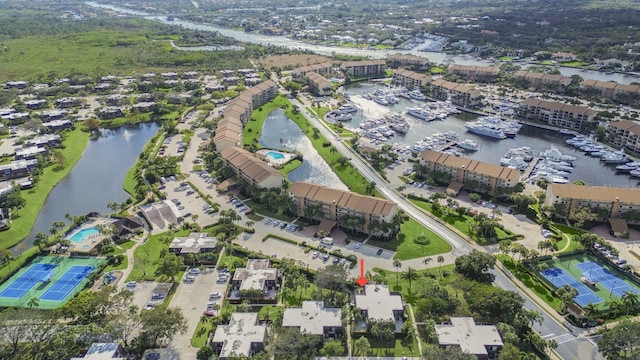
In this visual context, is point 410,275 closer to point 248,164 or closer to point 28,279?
point 248,164

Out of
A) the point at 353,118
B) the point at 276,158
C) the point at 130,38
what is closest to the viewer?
the point at 276,158

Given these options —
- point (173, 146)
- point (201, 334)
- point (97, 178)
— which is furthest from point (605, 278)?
point (97, 178)

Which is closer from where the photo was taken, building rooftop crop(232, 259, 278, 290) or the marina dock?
building rooftop crop(232, 259, 278, 290)

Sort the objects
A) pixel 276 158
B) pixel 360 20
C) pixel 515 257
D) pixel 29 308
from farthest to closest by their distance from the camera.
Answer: pixel 360 20
pixel 276 158
pixel 515 257
pixel 29 308

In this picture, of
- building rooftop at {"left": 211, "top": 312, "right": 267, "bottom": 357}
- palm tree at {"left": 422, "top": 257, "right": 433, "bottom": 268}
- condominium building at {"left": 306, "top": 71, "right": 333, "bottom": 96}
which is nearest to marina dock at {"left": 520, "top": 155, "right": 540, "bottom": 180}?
palm tree at {"left": 422, "top": 257, "right": 433, "bottom": 268}

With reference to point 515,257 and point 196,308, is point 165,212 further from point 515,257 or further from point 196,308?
point 515,257

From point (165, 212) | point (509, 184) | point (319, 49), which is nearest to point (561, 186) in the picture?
point (509, 184)

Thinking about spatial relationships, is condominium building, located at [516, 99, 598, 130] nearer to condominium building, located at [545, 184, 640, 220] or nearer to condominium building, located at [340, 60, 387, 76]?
condominium building, located at [545, 184, 640, 220]
